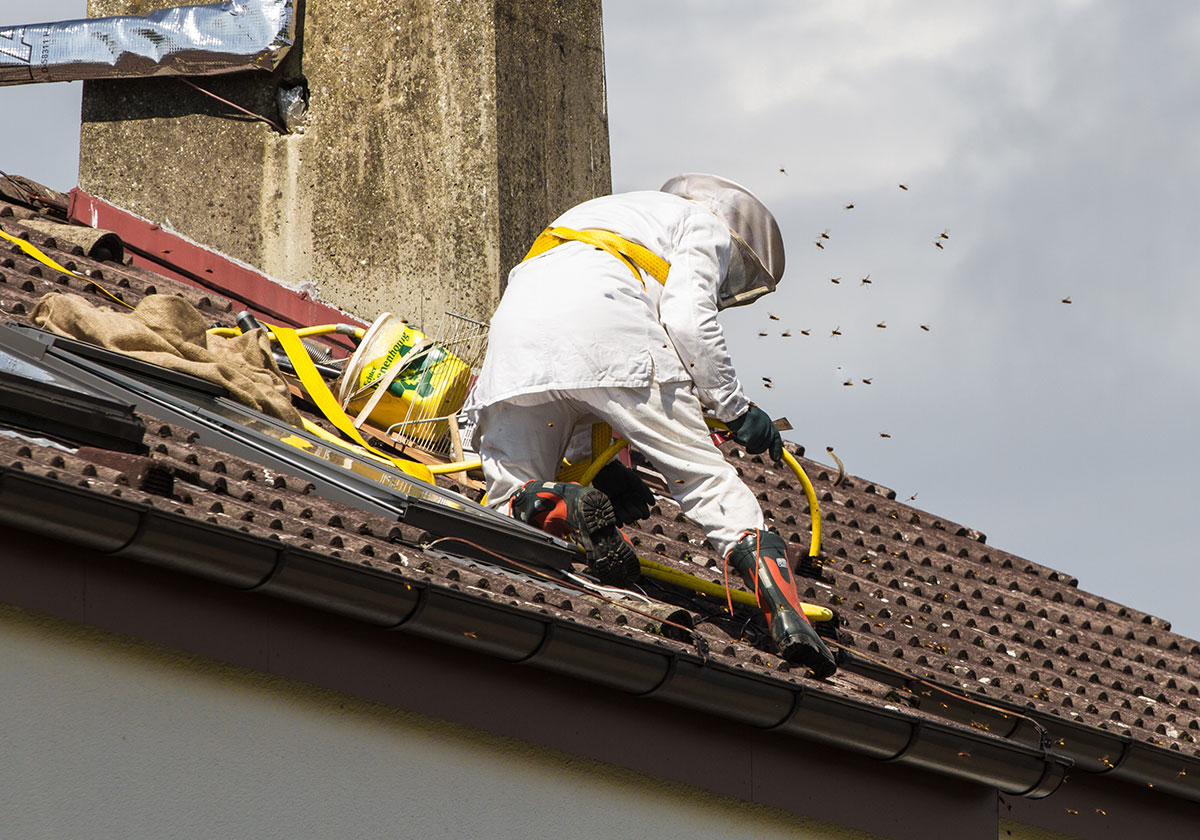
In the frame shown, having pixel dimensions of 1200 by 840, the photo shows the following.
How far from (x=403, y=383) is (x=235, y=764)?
3.66 m

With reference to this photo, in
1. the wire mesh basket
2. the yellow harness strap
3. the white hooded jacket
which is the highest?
the yellow harness strap

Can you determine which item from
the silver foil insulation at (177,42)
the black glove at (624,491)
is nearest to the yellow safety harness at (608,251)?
the black glove at (624,491)

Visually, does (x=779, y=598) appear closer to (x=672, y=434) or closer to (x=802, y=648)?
(x=802, y=648)

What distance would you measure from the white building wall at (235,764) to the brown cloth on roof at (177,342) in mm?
2298

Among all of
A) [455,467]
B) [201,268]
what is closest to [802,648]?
[455,467]

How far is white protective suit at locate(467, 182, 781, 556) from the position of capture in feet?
20.8

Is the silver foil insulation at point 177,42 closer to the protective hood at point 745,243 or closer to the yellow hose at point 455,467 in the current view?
the yellow hose at point 455,467

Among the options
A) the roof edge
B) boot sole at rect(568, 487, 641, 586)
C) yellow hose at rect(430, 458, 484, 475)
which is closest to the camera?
boot sole at rect(568, 487, 641, 586)

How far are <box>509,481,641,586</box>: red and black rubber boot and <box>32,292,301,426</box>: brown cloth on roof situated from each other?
3.87 ft

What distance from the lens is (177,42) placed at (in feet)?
33.7

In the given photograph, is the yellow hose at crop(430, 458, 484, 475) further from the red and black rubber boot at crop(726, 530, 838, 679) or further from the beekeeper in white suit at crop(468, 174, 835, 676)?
the red and black rubber boot at crop(726, 530, 838, 679)

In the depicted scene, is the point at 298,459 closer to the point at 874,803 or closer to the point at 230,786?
the point at 230,786

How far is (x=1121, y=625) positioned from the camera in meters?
9.78

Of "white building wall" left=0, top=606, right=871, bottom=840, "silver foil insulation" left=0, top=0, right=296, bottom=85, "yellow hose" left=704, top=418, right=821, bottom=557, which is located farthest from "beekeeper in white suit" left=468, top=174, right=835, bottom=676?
"silver foil insulation" left=0, top=0, right=296, bottom=85
